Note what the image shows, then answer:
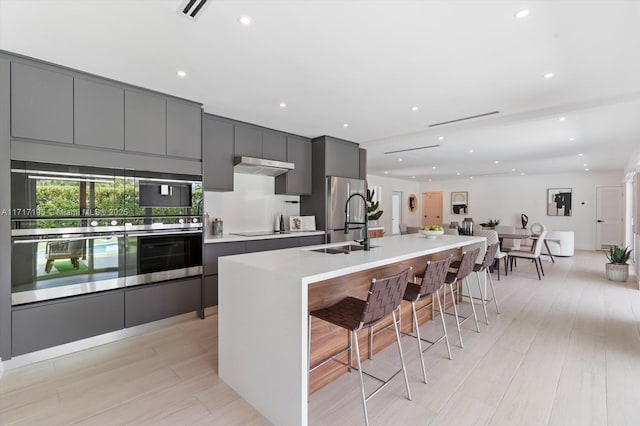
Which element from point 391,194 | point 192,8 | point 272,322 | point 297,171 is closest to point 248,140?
point 297,171

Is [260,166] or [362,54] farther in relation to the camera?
[260,166]

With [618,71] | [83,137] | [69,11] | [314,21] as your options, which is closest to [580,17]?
[618,71]

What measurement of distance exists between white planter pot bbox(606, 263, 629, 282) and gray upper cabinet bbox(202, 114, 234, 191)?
662 cm

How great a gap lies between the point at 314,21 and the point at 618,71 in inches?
108

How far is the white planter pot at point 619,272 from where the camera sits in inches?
206

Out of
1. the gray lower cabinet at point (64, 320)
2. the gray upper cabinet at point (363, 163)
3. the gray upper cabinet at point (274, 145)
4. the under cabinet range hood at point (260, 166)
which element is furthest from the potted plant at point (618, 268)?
the gray lower cabinet at point (64, 320)

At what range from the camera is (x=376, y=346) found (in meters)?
2.69

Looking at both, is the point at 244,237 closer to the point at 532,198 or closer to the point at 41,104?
the point at 41,104

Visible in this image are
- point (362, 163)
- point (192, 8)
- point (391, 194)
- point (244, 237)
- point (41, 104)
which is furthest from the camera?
point (391, 194)

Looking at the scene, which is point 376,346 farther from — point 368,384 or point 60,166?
point 60,166

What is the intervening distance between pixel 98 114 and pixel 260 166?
76.3 inches

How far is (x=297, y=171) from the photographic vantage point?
16.4 ft

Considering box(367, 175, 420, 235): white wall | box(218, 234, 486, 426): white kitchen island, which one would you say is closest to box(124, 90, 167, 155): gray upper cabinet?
box(218, 234, 486, 426): white kitchen island

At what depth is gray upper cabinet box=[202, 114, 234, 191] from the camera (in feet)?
12.9
